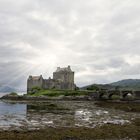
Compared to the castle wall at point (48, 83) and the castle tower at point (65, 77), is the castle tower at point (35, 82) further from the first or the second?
the castle tower at point (65, 77)

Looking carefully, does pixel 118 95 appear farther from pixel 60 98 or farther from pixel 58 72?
pixel 58 72

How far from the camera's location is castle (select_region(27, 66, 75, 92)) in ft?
477

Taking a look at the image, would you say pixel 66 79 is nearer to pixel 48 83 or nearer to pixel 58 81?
pixel 58 81

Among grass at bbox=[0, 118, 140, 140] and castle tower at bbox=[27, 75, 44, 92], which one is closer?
grass at bbox=[0, 118, 140, 140]

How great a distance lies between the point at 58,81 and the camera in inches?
5738

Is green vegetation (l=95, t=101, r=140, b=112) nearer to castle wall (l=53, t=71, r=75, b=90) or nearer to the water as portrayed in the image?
the water

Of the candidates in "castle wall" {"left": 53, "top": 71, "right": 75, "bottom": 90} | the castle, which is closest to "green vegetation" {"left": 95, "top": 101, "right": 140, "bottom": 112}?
the castle

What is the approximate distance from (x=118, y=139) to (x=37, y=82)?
12694 cm

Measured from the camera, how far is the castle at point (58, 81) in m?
145

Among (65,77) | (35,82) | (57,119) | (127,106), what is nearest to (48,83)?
(35,82)

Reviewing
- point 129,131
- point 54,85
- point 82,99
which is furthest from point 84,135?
point 54,85

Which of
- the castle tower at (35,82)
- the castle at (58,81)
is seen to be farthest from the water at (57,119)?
the castle tower at (35,82)

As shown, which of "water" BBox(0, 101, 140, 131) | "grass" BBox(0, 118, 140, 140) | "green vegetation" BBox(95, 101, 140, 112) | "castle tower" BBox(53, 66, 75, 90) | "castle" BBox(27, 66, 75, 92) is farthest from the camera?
"castle tower" BBox(53, 66, 75, 90)

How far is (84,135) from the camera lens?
77.7 feet
